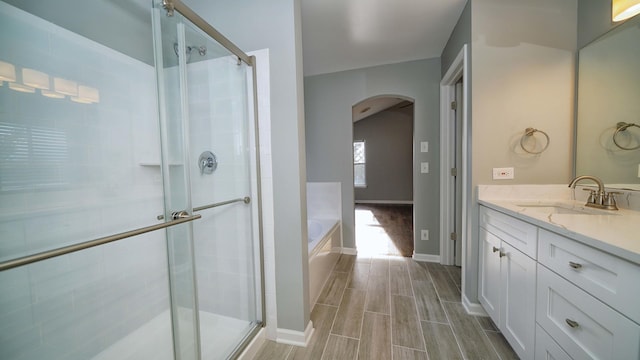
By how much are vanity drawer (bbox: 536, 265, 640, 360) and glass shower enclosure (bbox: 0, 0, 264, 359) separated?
149 cm

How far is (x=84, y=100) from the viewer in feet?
3.66

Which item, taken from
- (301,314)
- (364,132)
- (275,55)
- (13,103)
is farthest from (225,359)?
(364,132)

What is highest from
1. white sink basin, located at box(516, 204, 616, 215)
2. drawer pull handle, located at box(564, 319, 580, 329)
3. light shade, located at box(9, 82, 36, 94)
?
light shade, located at box(9, 82, 36, 94)

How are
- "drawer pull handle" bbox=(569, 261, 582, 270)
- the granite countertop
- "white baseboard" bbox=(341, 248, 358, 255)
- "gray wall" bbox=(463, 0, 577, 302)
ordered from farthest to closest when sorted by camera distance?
"white baseboard" bbox=(341, 248, 358, 255) → "gray wall" bbox=(463, 0, 577, 302) → "drawer pull handle" bbox=(569, 261, 582, 270) → the granite countertop

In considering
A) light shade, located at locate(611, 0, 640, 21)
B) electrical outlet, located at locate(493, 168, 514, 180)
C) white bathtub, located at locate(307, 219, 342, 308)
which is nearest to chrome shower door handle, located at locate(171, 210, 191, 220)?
white bathtub, located at locate(307, 219, 342, 308)

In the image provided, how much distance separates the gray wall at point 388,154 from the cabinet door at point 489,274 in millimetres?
5600

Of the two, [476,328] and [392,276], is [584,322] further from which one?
[392,276]

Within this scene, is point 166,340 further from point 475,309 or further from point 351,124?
point 351,124

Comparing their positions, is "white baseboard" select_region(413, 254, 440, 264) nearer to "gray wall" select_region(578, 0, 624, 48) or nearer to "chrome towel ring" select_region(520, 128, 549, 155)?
"chrome towel ring" select_region(520, 128, 549, 155)

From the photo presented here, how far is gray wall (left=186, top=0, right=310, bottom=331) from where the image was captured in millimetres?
1336

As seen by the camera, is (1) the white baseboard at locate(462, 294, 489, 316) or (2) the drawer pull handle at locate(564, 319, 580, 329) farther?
(1) the white baseboard at locate(462, 294, 489, 316)

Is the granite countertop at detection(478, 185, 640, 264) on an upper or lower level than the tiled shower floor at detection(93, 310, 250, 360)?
upper

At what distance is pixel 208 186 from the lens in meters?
1.26

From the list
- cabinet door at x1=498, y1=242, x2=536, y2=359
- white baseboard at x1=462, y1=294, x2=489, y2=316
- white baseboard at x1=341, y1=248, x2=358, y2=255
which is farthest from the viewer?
white baseboard at x1=341, y1=248, x2=358, y2=255
